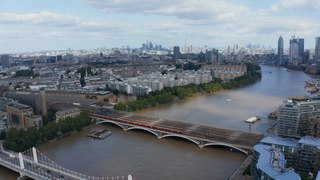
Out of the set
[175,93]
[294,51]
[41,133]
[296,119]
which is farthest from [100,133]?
[294,51]

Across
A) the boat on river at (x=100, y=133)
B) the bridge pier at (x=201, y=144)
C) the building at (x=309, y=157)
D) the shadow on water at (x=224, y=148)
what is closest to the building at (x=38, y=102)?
the boat on river at (x=100, y=133)

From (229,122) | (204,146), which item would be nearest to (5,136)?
(204,146)

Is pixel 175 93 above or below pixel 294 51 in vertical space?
below

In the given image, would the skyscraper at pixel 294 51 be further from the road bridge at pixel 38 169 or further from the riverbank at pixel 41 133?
the road bridge at pixel 38 169

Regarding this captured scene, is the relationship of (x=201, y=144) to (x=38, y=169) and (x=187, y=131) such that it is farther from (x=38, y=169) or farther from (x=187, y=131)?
(x=38, y=169)

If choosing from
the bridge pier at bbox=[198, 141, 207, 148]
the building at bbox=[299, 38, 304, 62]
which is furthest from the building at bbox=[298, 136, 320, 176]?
the building at bbox=[299, 38, 304, 62]

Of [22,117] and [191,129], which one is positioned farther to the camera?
[22,117]
